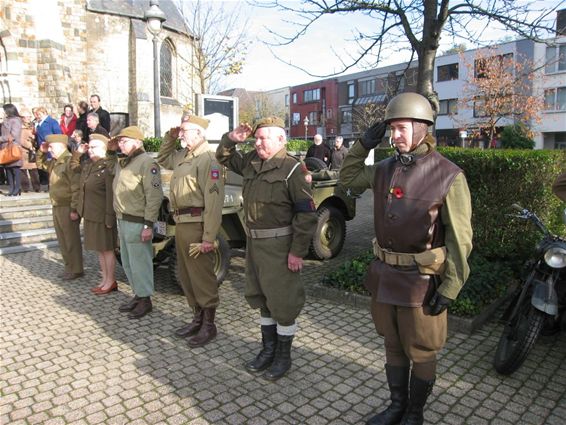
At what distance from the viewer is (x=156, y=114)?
439 inches

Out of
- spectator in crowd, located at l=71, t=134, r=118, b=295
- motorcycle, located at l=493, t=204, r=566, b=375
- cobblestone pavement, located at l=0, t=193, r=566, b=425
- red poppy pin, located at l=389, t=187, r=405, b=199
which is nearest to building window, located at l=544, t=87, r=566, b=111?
cobblestone pavement, located at l=0, t=193, r=566, b=425

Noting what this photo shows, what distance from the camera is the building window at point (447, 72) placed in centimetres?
4250

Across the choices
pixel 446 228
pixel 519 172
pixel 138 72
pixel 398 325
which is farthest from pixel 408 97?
pixel 138 72

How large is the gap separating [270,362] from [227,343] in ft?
2.17

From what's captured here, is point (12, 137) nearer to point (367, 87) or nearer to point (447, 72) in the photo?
point (447, 72)

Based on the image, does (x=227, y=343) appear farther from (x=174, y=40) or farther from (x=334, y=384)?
(x=174, y=40)

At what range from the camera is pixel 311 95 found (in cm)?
6412

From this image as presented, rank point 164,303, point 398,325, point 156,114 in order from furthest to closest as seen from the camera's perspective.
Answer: point 156,114
point 164,303
point 398,325

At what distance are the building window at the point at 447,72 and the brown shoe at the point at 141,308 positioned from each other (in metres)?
42.2

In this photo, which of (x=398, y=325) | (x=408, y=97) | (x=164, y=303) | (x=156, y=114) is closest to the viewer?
(x=408, y=97)

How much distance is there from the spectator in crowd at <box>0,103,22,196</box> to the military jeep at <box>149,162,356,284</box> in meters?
5.38

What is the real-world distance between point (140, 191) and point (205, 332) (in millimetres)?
1570

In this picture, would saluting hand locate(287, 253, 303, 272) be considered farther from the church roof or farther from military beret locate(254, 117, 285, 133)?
the church roof

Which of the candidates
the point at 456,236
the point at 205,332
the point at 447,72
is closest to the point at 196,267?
the point at 205,332
